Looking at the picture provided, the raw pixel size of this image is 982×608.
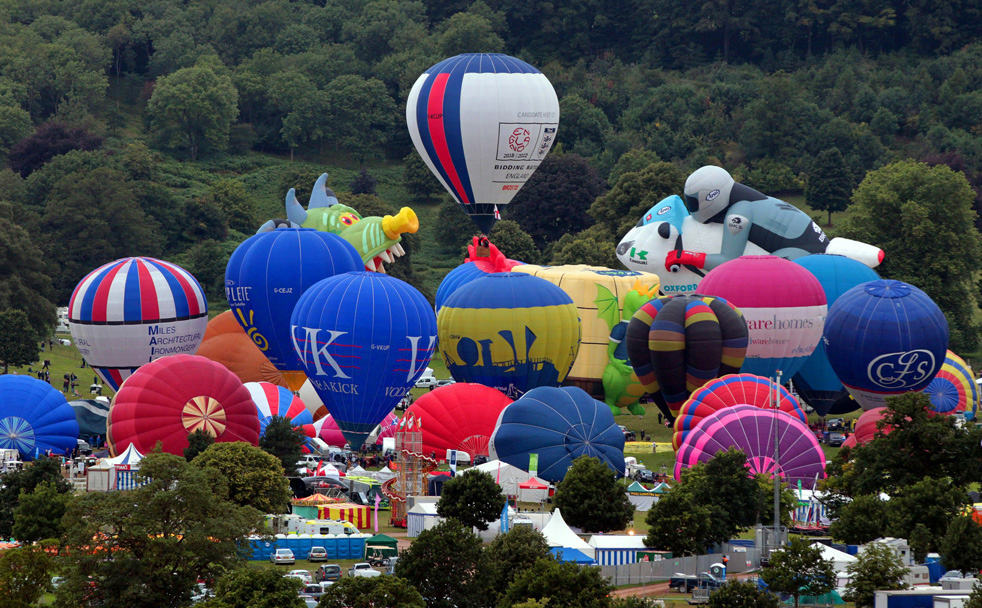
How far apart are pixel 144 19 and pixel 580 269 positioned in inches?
2501

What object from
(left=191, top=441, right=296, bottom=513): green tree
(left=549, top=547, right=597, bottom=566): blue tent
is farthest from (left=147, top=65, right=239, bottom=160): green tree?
(left=549, top=547, right=597, bottom=566): blue tent

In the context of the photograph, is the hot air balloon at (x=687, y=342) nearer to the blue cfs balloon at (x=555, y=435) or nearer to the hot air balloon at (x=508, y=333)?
the hot air balloon at (x=508, y=333)

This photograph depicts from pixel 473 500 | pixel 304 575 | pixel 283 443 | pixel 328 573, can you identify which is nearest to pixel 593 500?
pixel 473 500

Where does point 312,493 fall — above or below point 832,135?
below

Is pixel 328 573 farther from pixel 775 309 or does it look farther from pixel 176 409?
pixel 775 309

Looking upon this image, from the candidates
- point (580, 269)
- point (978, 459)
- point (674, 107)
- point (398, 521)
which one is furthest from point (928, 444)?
point (674, 107)

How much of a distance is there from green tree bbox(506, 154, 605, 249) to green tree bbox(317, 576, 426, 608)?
210 feet

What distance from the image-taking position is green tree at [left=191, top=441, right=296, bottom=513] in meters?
46.5

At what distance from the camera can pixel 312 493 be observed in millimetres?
51531

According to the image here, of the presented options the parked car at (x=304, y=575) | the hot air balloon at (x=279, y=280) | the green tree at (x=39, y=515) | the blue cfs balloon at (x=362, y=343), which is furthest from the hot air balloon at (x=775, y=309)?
the green tree at (x=39, y=515)

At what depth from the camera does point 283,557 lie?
4388 centimetres

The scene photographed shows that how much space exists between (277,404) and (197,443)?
8.59m

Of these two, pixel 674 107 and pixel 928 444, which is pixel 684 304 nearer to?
pixel 928 444

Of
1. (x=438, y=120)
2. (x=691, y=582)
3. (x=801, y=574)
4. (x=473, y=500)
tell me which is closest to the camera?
(x=801, y=574)
